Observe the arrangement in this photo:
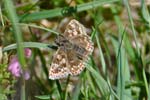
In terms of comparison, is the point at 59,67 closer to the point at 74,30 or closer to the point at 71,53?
the point at 71,53

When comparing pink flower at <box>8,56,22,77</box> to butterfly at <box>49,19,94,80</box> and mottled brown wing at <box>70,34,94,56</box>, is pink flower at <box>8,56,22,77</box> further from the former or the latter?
mottled brown wing at <box>70,34,94,56</box>

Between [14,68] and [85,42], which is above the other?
[85,42]

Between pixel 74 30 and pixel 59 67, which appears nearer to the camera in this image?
pixel 59 67

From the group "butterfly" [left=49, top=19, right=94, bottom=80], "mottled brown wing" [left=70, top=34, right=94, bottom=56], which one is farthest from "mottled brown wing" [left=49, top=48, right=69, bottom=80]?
"mottled brown wing" [left=70, top=34, right=94, bottom=56]

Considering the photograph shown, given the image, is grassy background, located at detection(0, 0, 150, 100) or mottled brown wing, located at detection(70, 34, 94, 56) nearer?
grassy background, located at detection(0, 0, 150, 100)

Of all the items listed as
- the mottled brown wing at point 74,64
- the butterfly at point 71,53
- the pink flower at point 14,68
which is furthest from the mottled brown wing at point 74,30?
the pink flower at point 14,68

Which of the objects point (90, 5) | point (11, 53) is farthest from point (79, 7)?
point (11, 53)

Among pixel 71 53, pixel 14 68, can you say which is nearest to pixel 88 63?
pixel 71 53
